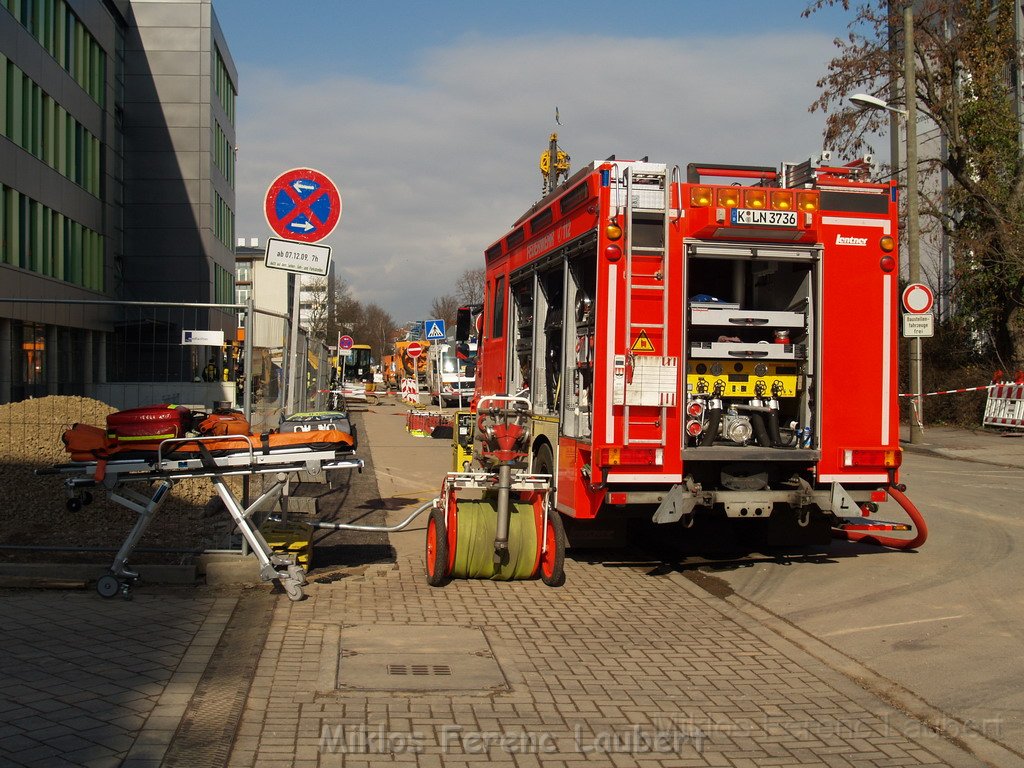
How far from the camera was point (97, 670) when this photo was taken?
5453 millimetres

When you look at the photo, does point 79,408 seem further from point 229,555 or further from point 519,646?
point 519,646

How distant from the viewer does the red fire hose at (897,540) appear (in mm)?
8602

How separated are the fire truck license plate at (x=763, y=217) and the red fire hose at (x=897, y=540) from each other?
237 centimetres

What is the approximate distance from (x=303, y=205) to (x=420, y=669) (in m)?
4.93

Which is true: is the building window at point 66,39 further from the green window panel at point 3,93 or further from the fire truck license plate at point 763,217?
the fire truck license plate at point 763,217

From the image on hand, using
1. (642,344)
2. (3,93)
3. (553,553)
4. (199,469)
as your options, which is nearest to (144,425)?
(199,469)

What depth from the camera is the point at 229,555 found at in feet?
25.4

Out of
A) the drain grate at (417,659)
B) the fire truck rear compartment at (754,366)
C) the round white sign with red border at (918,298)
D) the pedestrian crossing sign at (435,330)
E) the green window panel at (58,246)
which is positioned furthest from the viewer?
the green window panel at (58,246)

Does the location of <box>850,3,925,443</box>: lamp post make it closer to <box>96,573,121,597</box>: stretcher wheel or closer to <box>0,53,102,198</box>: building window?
<box>96,573,121,597</box>: stretcher wheel

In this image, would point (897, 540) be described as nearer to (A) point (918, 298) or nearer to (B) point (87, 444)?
(B) point (87, 444)

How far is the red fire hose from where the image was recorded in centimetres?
860

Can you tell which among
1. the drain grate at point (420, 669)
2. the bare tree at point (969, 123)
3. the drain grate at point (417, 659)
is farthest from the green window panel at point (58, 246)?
the drain grate at point (420, 669)

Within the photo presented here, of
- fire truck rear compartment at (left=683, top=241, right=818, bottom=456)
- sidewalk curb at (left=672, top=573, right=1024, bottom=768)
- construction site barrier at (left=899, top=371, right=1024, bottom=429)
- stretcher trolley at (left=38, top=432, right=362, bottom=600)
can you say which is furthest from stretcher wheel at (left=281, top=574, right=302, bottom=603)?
construction site barrier at (left=899, top=371, right=1024, bottom=429)

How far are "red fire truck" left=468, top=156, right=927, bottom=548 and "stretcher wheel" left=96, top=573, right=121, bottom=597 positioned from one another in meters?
3.46
